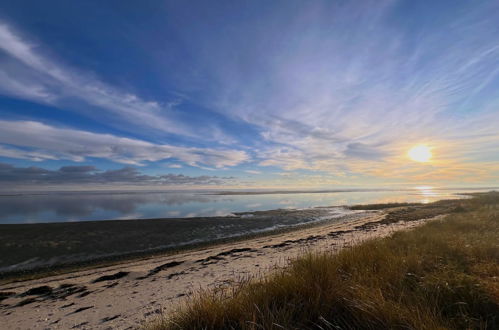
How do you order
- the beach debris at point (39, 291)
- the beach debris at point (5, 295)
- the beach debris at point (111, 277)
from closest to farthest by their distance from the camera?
the beach debris at point (5, 295)
the beach debris at point (39, 291)
the beach debris at point (111, 277)

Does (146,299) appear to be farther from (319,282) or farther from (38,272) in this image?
(38,272)

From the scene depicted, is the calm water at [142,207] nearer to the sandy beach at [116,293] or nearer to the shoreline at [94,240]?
the shoreline at [94,240]

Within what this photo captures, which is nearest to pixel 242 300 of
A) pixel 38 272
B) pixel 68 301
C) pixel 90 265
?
pixel 68 301

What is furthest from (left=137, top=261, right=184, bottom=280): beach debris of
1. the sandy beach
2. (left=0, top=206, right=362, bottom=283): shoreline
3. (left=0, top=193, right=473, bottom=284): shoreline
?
(left=0, top=206, right=362, bottom=283): shoreline

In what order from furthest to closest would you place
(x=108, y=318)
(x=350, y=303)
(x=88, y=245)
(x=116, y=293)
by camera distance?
(x=88, y=245)
(x=116, y=293)
(x=108, y=318)
(x=350, y=303)

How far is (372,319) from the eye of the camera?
3.22 m

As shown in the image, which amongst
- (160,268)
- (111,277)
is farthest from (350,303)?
(111,277)

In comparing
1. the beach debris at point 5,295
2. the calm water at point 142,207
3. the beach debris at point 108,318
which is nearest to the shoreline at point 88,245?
the beach debris at point 5,295

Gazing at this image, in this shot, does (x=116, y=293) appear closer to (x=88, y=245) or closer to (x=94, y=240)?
(x=88, y=245)

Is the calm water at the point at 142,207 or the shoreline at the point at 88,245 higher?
the calm water at the point at 142,207

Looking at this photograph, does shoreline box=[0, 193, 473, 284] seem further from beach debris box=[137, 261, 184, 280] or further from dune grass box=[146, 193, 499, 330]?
dune grass box=[146, 193, 499, 330]

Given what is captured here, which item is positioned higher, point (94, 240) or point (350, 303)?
point (350, 303)

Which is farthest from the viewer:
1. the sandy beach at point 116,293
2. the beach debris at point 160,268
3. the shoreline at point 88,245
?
the shoreline at point 88,245

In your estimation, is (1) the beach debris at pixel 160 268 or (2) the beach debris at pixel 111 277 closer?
(2) the beach debris at pixel 111 277
